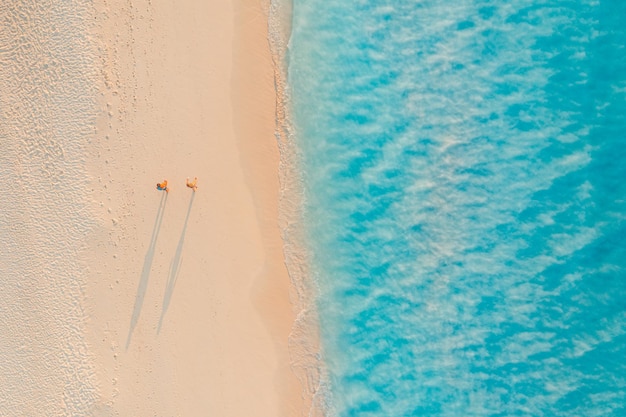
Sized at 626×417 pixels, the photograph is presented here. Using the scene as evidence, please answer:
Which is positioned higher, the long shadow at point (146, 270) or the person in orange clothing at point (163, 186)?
the person in orange clothing at point (163, 186)

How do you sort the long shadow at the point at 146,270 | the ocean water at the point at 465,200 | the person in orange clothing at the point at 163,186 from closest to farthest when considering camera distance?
the person in orange clothing at the point at 163,186 < the ocean water at the point at 465,200 < the long shadow at the point at 146,270


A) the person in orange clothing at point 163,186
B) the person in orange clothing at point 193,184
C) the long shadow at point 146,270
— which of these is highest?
the person in orange clothing at point 193,184

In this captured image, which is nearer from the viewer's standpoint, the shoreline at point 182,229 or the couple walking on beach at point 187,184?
the couple walking on beach at point 187,184

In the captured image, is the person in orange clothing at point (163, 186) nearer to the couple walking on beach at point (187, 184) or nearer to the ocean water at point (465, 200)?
the couple walking on beach at point (187, 184)

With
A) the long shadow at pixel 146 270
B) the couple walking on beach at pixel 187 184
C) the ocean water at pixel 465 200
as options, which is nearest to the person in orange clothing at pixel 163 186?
the couple walking on beach at pixel 187 184

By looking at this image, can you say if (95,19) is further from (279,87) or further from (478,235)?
(478,235)

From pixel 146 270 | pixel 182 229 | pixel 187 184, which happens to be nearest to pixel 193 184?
pixel 187 184

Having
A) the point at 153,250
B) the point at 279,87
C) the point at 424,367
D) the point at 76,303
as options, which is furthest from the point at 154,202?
the point at 424,367

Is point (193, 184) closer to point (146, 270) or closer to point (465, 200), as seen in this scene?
point (146, 270)
